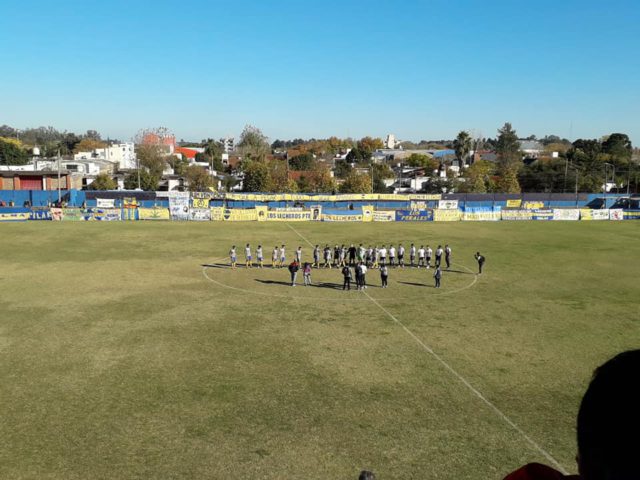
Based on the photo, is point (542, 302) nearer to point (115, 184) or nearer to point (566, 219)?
point (566, 219)

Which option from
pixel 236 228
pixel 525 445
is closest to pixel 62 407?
pixel 525 445

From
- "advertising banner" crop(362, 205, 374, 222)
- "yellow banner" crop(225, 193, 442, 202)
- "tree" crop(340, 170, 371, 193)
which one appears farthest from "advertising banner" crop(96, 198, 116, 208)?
"tree" crop(340, 170, 371, 193)

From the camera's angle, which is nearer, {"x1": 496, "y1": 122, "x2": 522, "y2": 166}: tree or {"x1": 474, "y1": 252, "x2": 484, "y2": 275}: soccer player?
{"x1": 474, "y1": 252, "x2": 484, "y2": 275}: soccer player

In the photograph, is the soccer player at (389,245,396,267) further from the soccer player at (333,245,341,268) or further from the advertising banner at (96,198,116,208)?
the advertising banner at (96,198,116,208)

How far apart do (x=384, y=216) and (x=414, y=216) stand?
407cm

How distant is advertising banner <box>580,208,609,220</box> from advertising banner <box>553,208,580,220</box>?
38.2 inches

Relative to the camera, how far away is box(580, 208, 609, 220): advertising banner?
72.1 m

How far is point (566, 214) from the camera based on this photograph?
234ft

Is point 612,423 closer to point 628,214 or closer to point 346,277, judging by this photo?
point 346,277

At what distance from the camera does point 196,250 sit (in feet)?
133

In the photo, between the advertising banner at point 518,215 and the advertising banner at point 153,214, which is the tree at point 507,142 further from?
the advertising banner at point 153,214

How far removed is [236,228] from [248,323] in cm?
3542

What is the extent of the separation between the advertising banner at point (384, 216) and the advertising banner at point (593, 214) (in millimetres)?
27592

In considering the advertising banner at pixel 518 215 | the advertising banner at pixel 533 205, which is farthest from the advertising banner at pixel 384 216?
the advertising banner at pixel 533 205
